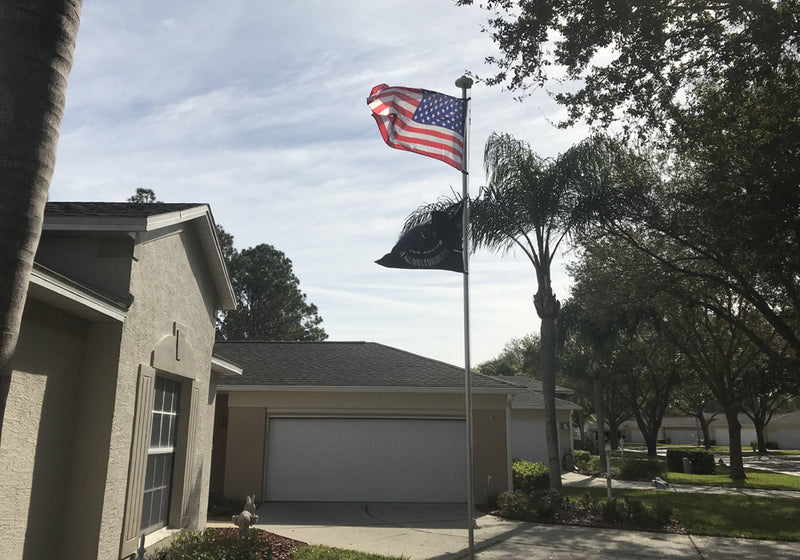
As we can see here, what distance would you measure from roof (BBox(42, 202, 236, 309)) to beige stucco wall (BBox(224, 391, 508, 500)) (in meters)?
6.26

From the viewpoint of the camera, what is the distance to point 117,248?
7441 millimetres

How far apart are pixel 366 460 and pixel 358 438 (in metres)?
0.63

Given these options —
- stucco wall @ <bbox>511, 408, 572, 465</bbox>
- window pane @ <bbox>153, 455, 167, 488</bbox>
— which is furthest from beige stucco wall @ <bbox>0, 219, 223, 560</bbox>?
stucco wall @ <bbox>511, 408, 572, 465</bbox>

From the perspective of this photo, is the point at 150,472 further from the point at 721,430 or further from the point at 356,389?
the point at 721,430

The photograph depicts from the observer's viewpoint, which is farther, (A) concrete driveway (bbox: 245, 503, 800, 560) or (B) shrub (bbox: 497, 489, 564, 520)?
(B) shrub (bbox: 497, 489, 564, 520)

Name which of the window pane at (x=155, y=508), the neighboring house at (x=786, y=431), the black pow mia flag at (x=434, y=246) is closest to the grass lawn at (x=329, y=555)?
the window pane at (x=155, y=508)

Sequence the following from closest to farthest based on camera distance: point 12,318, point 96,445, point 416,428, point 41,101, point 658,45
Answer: point 12,318
point 41,101
point 96,445
point 658,45
point 416,428

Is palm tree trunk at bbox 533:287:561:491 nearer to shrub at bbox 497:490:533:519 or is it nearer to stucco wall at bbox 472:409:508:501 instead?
shrub at bbox 497:490:533:519

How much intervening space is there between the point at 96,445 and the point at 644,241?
15737 mm

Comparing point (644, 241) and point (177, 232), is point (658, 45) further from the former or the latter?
point (644, 241)

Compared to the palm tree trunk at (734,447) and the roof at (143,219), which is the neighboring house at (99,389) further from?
the palm tree trunk at (734,447)

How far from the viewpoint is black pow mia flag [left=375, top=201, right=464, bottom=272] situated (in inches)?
377

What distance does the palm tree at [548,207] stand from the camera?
1591cm

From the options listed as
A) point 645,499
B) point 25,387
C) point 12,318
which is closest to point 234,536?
point 25,387
